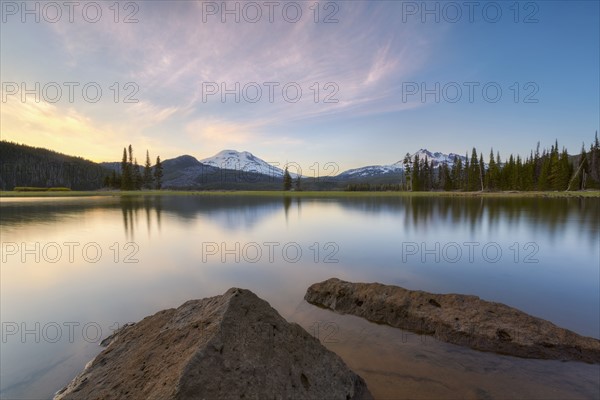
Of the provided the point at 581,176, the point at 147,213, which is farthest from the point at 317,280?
the point at 581,176

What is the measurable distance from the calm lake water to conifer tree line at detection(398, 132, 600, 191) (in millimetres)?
96539

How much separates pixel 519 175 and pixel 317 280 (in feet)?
404

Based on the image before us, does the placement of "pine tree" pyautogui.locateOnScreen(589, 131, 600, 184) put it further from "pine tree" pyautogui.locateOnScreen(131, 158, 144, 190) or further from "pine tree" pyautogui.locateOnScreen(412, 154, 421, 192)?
"pine tree" pyautogui.locateOnScreen(131, 158, 144, 190)

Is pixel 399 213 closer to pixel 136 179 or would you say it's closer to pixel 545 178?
pixel 545 178

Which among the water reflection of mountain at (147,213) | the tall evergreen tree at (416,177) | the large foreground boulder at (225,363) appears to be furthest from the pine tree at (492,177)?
the large foreground boulder at (225,363)

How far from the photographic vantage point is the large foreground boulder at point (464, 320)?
564 cm

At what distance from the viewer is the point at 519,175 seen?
106 m

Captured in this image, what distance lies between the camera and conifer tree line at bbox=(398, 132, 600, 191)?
98688 millimetres

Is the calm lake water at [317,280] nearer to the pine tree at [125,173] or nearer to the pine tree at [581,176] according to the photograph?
the pine tree at [581,176]

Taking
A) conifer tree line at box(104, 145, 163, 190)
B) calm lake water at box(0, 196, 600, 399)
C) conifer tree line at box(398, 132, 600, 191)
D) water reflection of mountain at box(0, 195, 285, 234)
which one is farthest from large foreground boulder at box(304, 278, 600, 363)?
conifer tree line at box(104, 145, 163, 190)

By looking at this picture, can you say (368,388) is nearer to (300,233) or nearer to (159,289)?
(159,289)

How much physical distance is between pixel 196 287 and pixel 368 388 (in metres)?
7.63

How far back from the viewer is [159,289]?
412 inches

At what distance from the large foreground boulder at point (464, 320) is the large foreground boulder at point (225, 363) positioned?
308 centimetres
